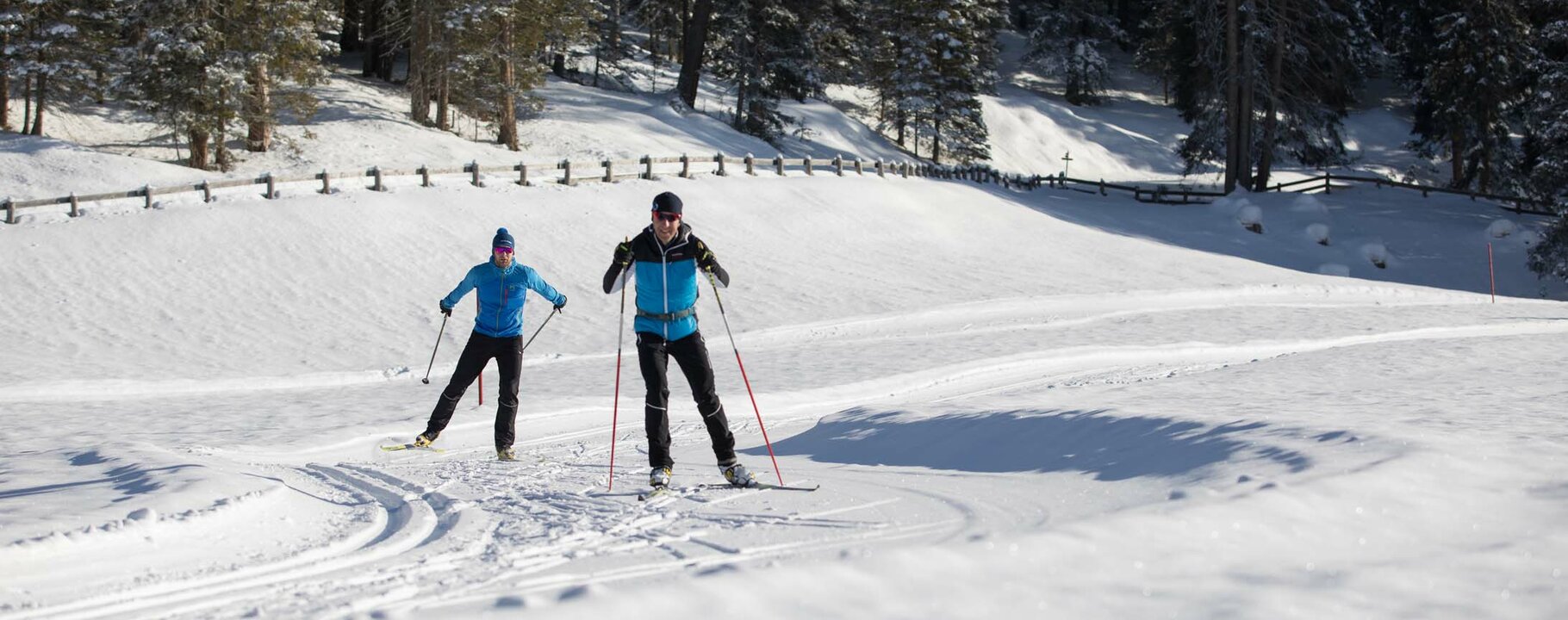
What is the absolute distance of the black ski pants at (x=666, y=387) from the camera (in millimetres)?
7875

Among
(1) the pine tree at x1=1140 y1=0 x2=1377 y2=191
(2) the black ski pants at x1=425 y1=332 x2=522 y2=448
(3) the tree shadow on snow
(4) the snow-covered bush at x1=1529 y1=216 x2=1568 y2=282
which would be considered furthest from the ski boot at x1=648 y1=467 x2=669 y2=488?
(1) the pine tree at x1=1140 y1=0 x2=1377 y2=191

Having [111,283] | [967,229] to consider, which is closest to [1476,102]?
[967,229]

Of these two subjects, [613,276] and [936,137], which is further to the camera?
[936,137]

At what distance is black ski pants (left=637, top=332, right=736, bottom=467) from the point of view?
7875 millimetres

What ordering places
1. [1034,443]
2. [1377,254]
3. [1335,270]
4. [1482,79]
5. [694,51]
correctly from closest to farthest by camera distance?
[1034,443], [1335,270], [1377,254], [1482,79], [694,51]

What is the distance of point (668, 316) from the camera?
7.82 meters

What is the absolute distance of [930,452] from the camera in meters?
9.70

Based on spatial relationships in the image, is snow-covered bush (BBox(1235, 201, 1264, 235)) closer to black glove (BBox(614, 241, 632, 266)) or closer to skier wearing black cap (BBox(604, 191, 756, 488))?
skier wearing black cap (BBox(604, 191, 756, 488))

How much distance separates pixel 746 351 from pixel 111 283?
11282 mm

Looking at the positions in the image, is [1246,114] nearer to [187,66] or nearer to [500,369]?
[187,66]

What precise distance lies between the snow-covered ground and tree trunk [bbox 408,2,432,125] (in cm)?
545

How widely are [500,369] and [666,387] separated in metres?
2.89

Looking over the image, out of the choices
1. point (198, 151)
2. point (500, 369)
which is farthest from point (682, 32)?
point (500, 369)

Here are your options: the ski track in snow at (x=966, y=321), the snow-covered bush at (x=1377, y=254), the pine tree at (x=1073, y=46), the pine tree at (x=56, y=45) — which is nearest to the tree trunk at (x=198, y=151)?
the pine tree at (x=56, y=45)
